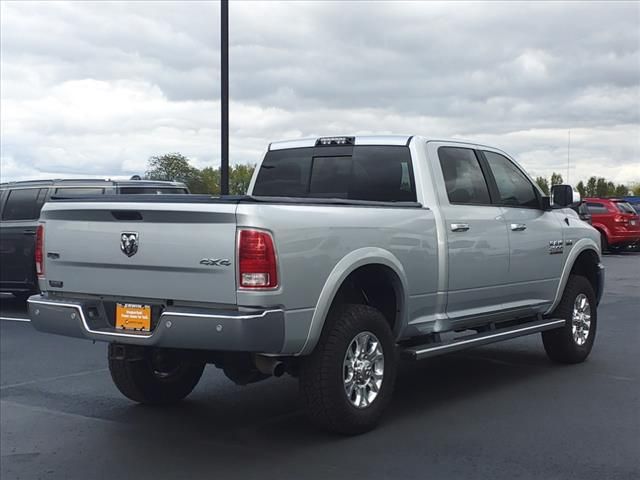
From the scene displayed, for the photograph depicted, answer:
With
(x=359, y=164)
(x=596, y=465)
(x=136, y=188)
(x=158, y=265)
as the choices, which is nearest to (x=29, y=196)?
(x=136, y=188)

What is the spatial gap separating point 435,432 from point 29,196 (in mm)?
8779

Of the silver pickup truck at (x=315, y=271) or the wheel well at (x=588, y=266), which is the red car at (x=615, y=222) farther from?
the silver pickup truck at (x=315, y=271)

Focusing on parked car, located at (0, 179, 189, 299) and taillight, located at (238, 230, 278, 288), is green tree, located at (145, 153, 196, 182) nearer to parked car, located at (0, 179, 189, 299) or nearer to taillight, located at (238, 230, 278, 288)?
parked car, located at (0, 179, 189, 299)

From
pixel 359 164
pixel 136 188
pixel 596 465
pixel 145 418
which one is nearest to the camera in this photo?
pixel 596 465

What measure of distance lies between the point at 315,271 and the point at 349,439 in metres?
1.16

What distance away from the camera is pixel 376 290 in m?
6.59

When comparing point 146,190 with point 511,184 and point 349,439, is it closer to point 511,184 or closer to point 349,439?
point 511,184

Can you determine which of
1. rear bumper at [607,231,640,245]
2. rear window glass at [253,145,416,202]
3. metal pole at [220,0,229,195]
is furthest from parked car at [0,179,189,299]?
rear bumper at [607,231,640,245]

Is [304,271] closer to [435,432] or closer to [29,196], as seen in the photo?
[435,432]

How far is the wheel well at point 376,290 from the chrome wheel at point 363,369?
12.5 inches

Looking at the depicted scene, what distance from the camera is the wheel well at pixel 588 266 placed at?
8.91m

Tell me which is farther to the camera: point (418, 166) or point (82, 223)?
point (418, 166)

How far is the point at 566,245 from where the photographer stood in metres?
8.43

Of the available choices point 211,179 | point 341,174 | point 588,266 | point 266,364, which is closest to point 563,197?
point 588,266
